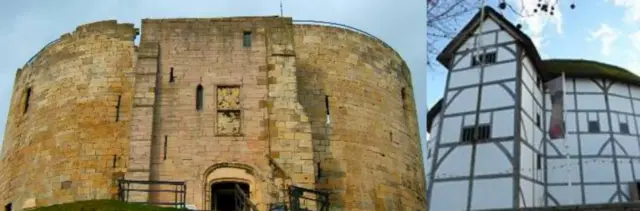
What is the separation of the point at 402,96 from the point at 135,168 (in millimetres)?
8621

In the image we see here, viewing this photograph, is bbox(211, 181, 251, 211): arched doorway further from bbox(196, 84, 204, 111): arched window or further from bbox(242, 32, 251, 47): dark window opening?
bbox(242, 32, 251, 47): dark window opening

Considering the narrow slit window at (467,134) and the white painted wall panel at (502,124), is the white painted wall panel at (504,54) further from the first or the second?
the narrow slit window at (467,134)

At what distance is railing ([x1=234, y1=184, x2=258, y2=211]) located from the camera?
1787 centimetres

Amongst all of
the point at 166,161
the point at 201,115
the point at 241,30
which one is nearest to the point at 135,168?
the point at 166,161

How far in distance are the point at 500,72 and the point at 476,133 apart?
227cm

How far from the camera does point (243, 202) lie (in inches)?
738

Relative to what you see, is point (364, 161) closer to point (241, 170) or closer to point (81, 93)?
point (241, 170)

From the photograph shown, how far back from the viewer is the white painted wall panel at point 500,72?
59.8 ft

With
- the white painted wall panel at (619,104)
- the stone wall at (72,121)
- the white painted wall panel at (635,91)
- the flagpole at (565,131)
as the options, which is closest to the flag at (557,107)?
the flagpole at (565,131)

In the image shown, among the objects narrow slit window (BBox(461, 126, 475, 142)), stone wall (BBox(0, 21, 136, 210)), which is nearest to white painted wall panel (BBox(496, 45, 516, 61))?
narrow slit window (BBox(461, 126, 475, 142))

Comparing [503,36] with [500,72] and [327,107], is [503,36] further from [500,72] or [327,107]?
[327,107]

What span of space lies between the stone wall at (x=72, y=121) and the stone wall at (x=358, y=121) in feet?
14.5

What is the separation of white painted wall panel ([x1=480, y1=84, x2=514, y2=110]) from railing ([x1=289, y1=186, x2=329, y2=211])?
12.6 ft

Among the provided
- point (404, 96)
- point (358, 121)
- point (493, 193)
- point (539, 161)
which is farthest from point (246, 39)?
point (493, 193)
